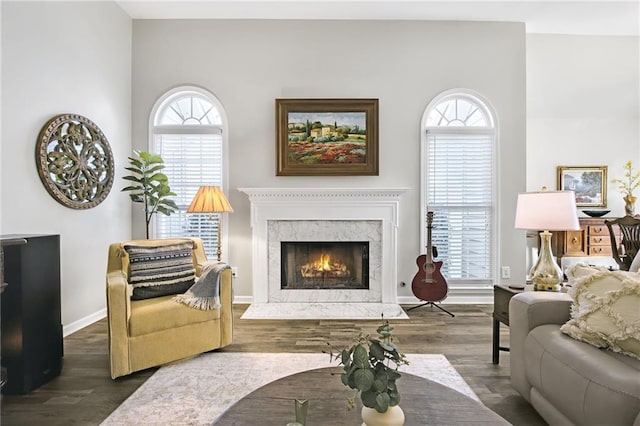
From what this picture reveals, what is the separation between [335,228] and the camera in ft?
13.3

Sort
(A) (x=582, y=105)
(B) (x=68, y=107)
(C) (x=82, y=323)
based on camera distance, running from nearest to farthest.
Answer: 1. (B) (x=68, y=107)
2. (C) (x=82, y=323)
3. (A) (x=582, y=105)

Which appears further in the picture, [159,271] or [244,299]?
[244,299]

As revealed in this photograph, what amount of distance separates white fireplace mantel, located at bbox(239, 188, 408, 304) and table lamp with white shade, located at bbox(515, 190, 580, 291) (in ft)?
5.78

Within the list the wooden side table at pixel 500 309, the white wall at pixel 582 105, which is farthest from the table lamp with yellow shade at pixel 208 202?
the white wall at pixel 582 105

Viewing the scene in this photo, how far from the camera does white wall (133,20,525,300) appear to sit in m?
4.08

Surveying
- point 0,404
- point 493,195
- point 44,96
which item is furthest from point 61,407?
point 493,195

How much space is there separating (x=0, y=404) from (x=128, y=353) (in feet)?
2.16

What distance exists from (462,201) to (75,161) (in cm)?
408

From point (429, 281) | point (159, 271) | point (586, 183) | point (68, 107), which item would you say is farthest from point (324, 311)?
point (586, 183)

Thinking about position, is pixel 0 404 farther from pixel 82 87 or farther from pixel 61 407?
pixel 82 87

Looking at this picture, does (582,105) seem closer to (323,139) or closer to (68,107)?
(323,139)

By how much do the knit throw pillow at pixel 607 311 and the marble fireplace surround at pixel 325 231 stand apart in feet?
7.67

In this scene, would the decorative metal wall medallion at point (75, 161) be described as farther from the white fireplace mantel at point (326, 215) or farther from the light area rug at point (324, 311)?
the light area rug at point (324, 311)

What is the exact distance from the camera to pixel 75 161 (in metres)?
3.12
